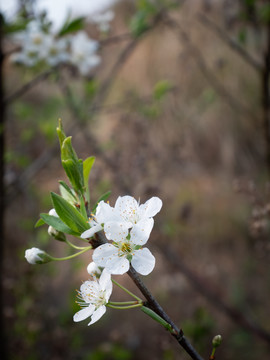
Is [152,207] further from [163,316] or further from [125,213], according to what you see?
[163,316]

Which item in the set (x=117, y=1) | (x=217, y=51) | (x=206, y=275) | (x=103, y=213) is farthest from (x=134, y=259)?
(x=117, y=1)

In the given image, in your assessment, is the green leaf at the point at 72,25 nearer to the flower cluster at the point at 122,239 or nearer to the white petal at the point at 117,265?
the flower cluster at the point at 122,239

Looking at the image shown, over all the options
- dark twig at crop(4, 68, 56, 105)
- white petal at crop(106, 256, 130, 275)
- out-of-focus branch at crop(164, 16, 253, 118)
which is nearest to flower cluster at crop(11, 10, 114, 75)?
dark twig at crop(4, 68, 56, 105)

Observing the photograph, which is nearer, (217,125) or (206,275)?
(206,275)

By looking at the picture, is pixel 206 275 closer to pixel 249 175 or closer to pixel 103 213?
pixel 249 175

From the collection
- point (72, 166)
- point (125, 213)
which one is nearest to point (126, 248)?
point (125, 213)

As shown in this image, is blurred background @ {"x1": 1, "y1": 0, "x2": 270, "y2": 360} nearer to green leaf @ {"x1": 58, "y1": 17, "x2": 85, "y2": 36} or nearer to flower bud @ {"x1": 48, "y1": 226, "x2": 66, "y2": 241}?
green leaf @ {"x1": 58, "y1": 17, "x2": 85, "y2": 36}
